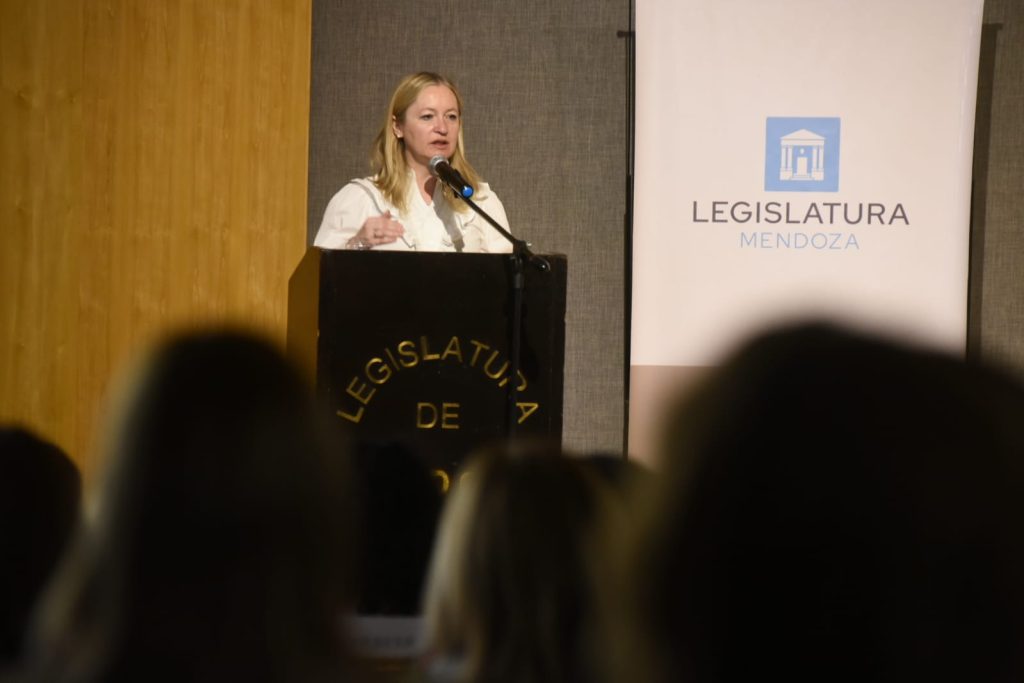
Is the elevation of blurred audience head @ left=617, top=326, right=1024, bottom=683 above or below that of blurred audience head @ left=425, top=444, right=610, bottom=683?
above

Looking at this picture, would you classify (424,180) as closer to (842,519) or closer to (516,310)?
(516,310)

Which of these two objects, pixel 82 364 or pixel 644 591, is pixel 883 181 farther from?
pixel 644 591

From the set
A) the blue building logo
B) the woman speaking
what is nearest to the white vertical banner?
the blue building logo

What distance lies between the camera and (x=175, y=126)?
4688 millimetres

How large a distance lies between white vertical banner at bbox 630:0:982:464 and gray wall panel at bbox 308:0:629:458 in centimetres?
52

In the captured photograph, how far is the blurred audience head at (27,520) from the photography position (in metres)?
1.38

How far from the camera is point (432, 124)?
425 cm

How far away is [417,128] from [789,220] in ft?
4.46

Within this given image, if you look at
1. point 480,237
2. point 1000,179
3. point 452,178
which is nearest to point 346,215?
point 480,237

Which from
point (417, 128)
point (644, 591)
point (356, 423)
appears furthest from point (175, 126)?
point (644, 591)

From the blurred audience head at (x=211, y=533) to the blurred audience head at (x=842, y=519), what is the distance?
11.1 inches

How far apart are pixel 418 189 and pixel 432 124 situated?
0.22 m

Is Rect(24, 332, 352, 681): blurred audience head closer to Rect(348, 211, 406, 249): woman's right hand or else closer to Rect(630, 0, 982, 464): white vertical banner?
Rect(348, 211, 406, 249): woman's right hand

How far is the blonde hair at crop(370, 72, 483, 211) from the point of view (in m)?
4.18
